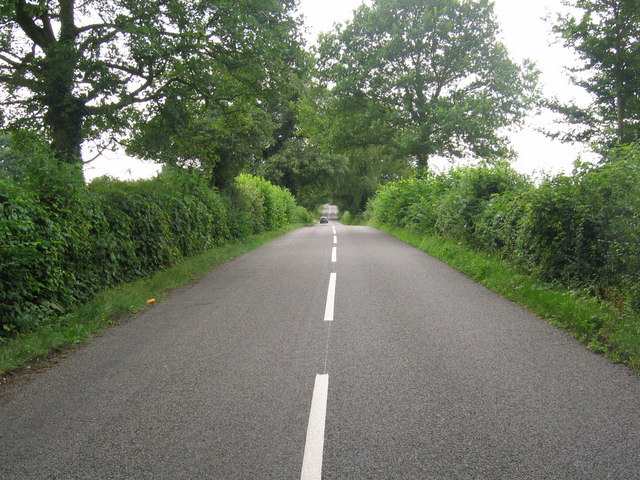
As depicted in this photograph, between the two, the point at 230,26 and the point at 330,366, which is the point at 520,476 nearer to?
the point at 330,366

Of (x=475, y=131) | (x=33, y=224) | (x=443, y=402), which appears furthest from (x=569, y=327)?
(x=475, y=131)

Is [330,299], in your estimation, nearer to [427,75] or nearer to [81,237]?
[81,237]

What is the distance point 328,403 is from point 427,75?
25.4 m

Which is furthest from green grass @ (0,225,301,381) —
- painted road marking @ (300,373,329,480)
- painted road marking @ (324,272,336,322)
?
painted road marking @ (300,373,329,480)

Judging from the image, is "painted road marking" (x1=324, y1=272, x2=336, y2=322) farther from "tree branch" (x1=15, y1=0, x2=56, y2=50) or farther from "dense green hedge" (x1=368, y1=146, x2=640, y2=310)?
"tree branch" (x1=15, y1=0, x2=56, y2=50)

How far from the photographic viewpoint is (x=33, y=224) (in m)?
5.87

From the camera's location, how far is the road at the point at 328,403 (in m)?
2.90

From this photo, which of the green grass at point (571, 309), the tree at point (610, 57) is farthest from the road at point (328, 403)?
the tree at point (610, 57)

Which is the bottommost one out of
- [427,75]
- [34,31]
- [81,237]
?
[81,237]

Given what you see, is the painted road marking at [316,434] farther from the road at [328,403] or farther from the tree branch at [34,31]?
the tree branch at [34,31]

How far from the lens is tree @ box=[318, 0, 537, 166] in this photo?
2491 cm

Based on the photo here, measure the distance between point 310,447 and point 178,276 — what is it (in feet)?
25.2

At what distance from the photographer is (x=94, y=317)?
6594mm

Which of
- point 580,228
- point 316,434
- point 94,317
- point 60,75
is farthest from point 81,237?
point 580,228
